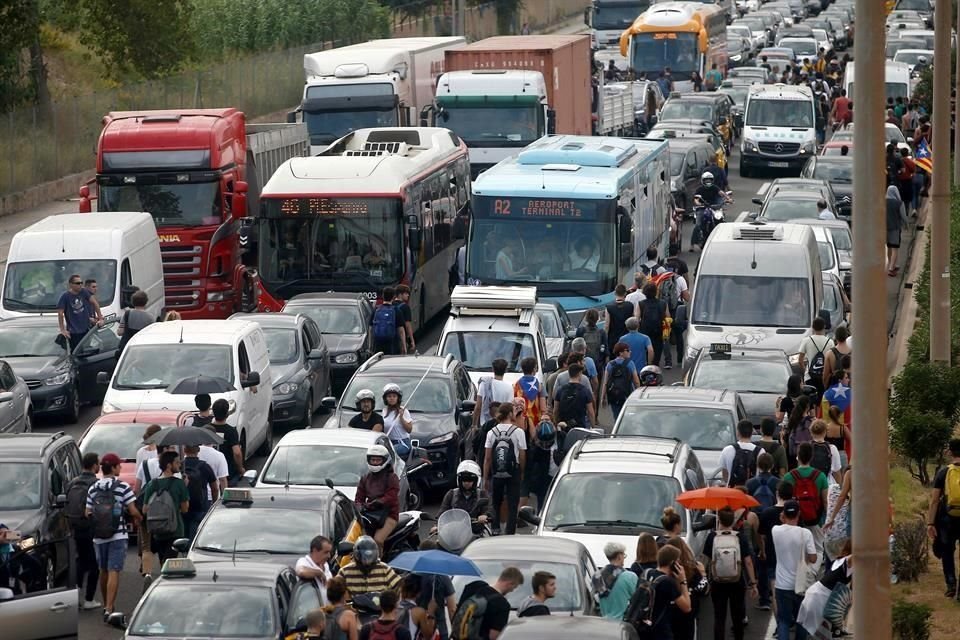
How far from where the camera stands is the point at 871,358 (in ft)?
35.2

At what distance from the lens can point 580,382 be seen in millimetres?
20281

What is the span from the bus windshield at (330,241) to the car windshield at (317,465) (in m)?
10.7

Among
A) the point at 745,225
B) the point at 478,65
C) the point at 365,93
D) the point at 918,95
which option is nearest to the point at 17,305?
the point at 745,225

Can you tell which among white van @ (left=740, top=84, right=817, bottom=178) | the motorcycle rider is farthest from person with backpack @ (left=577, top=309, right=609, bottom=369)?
white van @ (left=740, top=84, right=817, bottom=178)

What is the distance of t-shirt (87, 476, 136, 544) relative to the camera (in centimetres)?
1609

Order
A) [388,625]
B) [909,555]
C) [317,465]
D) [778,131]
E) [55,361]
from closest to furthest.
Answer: [388,625] < [909,555] < [317,465] < [55,361] < [778,131]

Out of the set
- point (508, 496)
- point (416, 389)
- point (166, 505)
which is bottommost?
point (508, 496)

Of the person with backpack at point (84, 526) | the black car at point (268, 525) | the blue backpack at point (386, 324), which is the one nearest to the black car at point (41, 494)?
the person with backpack at point (84, 526)

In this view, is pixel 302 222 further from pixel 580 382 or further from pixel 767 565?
pixel 767 565

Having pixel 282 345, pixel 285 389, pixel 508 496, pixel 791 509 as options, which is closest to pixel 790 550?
pixel 791 509

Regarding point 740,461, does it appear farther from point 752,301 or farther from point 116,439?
point 752,301

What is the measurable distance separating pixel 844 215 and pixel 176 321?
1777 centimetres

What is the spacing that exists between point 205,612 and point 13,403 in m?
10.4

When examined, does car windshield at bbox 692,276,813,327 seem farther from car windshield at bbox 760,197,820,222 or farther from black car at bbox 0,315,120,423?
car windshield at bbox 760,197,820,222
